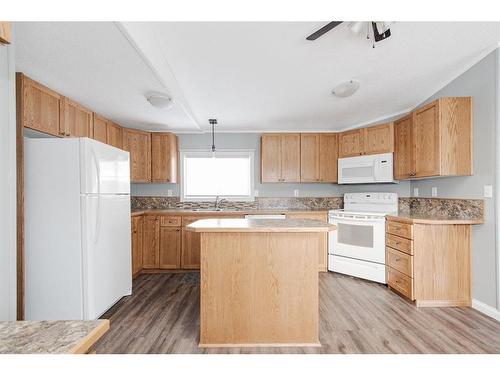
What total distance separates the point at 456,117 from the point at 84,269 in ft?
13.0

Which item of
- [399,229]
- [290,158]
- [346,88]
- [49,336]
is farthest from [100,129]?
[399,229]

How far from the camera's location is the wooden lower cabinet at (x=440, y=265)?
2580 mm

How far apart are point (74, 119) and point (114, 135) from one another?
85 cm

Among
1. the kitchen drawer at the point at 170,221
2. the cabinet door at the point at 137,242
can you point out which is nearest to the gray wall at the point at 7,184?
the cabinet door at the point at 137,242

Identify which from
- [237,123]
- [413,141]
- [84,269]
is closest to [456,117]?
[413,141]

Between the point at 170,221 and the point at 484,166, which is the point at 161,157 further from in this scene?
the point at 484,166

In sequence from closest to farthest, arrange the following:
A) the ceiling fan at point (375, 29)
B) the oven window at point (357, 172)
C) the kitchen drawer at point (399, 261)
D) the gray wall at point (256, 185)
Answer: the ceiling fan at point (375, 29) → the kitchen drawer at point (399, 261) → the oven window at point (357, 172) → the gray wall at point (256, 185)

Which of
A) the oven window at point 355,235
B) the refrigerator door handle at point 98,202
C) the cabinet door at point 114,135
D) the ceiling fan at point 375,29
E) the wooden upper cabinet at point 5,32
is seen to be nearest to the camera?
the wooden upper cabinet at point 5,32

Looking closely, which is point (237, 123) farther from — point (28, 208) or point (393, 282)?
point (393, 282)

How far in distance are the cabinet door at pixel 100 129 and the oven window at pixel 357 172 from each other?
11.9ft

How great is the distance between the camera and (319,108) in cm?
344

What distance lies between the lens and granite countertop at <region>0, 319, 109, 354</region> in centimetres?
61

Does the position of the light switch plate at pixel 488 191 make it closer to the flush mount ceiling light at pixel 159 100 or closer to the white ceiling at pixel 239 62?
the white ceiling at pixel 239 62

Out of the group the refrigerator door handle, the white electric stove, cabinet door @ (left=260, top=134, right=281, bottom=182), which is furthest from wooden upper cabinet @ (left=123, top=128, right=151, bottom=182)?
the white electric stove
